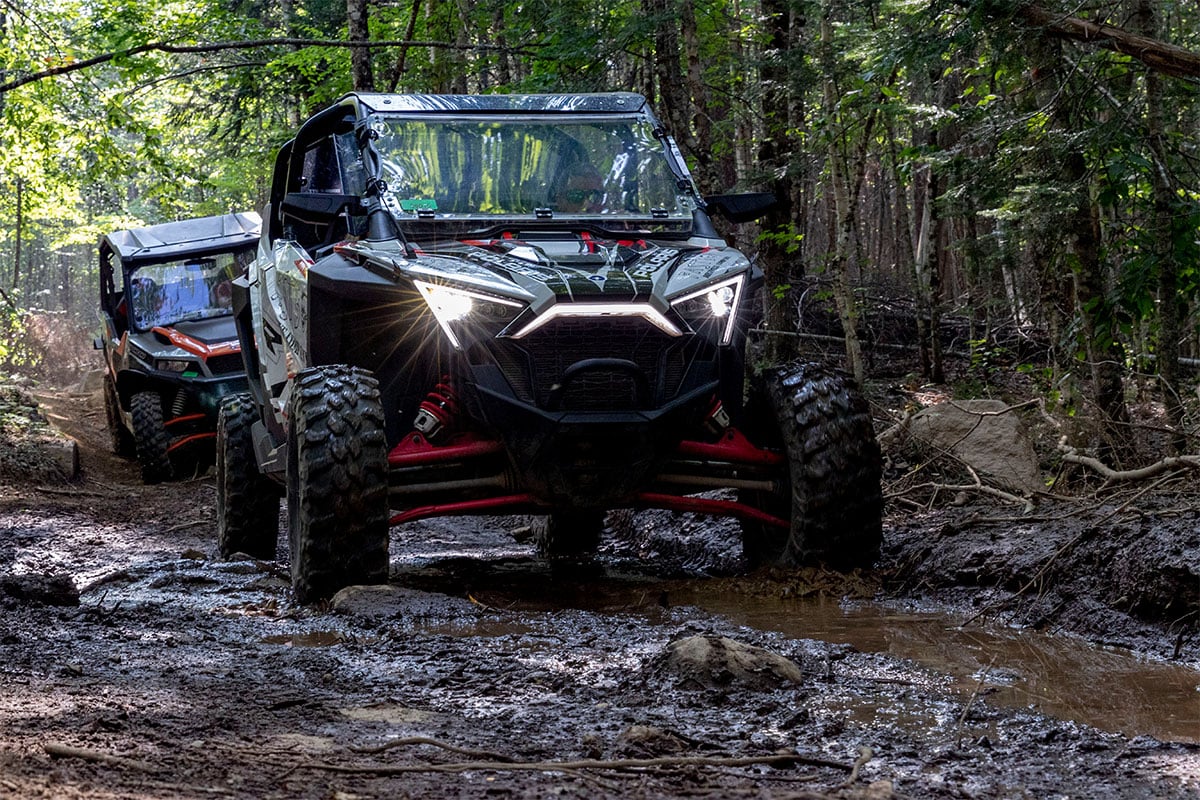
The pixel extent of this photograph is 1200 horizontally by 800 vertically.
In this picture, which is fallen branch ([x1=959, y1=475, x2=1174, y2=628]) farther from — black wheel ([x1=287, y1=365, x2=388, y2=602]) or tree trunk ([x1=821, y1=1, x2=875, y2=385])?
tree trunk ([x1=821, y1=1, x2=875, y2=385])

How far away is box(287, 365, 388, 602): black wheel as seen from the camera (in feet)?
17.7

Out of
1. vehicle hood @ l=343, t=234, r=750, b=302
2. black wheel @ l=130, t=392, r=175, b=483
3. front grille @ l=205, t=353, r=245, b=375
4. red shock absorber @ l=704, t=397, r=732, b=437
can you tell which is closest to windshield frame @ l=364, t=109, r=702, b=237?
vehicle hood @ l=343, t=234, r=750, b=302

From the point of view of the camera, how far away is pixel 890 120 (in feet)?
41.0

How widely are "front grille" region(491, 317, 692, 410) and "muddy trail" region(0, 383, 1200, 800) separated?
963 mm

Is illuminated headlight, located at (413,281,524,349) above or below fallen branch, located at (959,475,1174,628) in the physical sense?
above

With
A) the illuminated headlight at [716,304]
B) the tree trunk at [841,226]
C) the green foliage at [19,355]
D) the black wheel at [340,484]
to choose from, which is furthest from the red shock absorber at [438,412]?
the green foliage at [19,355]

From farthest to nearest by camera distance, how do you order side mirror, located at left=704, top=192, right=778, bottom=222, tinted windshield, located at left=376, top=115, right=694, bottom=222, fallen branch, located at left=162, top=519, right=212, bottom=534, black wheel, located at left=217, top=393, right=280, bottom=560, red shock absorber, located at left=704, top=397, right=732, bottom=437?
fallen branch, located at left=162, top=519, right=212, bottom=534
black wheel, located at left=217, top=393, right=280, bottom=560
side mirror, located at left=704, top=192, right=778, bottom=222
tinted windshield, located at left=376, top=115, right=694, bottom=222
red shock absorber, located at left=704, top=397, right=732, bottom=437

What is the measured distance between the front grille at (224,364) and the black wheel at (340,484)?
8331 mm

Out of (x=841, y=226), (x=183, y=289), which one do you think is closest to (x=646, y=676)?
(x=841, y=226)

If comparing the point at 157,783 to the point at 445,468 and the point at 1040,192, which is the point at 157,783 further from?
the point at 1040,192

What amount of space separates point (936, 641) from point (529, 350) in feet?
6.83

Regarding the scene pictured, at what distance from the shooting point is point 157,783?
105 inches

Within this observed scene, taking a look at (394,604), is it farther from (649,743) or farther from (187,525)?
(187,525)

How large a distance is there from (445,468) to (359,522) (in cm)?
56
